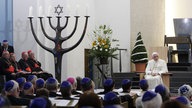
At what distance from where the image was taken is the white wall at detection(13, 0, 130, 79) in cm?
1619

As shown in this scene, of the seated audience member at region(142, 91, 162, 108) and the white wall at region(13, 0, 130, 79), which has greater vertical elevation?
the white wall at region(13, 0, 130, 79)

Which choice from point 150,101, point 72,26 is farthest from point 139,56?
point 150,101

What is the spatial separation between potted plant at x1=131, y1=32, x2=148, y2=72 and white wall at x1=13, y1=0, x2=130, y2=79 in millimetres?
1154

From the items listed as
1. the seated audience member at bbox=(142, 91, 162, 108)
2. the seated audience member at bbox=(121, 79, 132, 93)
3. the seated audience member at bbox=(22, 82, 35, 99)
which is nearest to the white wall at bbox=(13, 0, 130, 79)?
the seated audience member at bbox=(121, 79, 132, 93)

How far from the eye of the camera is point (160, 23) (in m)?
19.6

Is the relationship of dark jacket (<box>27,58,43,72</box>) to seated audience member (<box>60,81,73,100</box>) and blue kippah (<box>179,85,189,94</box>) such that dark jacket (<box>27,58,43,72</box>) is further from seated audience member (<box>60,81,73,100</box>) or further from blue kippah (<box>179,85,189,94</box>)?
blue kippah (<box>179,85,189,94</box>)

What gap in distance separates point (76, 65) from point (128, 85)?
9.15 m

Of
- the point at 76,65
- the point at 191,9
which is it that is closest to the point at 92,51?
the point at 76,65

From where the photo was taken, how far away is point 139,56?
17.1 m

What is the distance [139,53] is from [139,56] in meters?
0.11

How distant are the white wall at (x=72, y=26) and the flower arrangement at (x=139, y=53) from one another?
1154 millimetres

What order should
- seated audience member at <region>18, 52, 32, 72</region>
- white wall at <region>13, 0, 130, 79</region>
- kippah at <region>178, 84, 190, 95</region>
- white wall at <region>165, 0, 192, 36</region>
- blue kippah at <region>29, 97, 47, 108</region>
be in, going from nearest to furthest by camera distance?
1. blue kippah at <region>29, 97, 47, 108</region>
2. kippah at <region>178, 84, 190, 95</region>
3. seated audience member at <region>18, 52, 32, 72</region>
4. white wall at <region>13, 0, 130, 79</region>
5. white wall at <region>165, 0, 192, 36</region>

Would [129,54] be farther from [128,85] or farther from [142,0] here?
[128,85]

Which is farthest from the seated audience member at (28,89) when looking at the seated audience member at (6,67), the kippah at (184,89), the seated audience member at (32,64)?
the seated audience member at (32,64)
